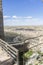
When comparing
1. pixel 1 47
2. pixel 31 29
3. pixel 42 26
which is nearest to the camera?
pixel 1 47

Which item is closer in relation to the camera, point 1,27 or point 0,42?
point 0,42

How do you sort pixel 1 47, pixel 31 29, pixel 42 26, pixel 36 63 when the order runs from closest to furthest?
pixel 36 63 < pixel 1 47 < pixel 42 26 < pixel 31 29

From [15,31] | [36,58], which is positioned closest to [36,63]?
[36,58]

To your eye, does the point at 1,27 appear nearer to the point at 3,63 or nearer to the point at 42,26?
the point at 42,26

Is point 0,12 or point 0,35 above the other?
point 0,12

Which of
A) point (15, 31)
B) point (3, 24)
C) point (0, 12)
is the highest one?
point (0, 12)

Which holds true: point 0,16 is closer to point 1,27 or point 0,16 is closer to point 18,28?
point 1,27

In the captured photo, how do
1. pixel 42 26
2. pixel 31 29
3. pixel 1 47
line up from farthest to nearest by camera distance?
pixel 31 29, pixel 42 26, pixel 1 47

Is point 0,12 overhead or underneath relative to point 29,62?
overhead

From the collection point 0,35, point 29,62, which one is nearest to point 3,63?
point 29,62
